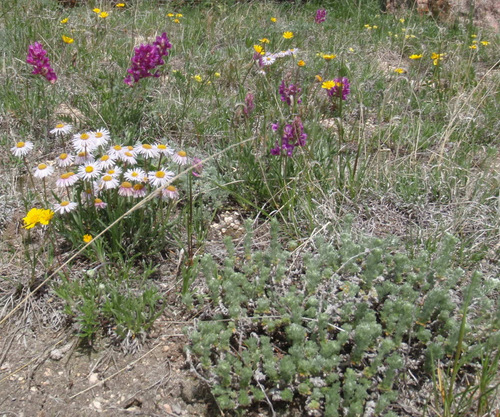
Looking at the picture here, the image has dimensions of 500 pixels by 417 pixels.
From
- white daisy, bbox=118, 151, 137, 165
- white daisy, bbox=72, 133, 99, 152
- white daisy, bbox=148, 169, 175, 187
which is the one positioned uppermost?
white daisy, bbox=72, 133, 99, 152

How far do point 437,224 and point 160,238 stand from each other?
1461mm

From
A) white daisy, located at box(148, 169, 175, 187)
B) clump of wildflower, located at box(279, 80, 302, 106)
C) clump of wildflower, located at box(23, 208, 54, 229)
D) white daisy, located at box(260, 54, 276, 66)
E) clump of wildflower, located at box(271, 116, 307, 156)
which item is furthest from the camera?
white daisy, located at box(260, 54, 276, 66)

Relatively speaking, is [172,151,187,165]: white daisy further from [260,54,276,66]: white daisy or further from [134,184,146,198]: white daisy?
[260,54,276,66]: white daisy

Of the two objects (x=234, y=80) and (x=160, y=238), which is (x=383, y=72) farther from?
(x=160, y=238)

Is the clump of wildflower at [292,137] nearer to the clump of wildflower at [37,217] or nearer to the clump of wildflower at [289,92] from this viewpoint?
the clump of wildflower at [289,92]

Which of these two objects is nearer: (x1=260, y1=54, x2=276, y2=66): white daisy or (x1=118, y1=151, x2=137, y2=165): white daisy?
(x1=118, y1=151, x2=137, y2=165): white daisy

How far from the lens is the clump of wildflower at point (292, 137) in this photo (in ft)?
8.66

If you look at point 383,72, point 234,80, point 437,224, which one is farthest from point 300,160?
point 383,72

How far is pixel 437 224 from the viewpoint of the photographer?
8.48 feet

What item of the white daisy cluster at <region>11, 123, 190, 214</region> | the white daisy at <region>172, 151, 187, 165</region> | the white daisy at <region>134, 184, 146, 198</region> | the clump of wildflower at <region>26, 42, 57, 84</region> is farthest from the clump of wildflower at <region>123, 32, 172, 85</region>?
the white daisy at <region>134, 184, 146, 198</region>

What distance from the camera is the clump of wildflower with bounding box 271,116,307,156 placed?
2641mm

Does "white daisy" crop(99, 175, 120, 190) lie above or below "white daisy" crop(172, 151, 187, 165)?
below

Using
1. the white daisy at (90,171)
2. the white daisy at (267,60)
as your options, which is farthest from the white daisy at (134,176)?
the white daisy at (267,60)

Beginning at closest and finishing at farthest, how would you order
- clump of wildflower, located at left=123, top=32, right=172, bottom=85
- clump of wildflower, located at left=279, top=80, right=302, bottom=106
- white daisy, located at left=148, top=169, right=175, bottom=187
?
white daisy, located at left=148, top=169, right=175, bottom=187, clump of wildflower, located at left=123, top=32, right=172, bottom=85, clump of wildflower, located at left=279, top=80, right=302, bottom=106
